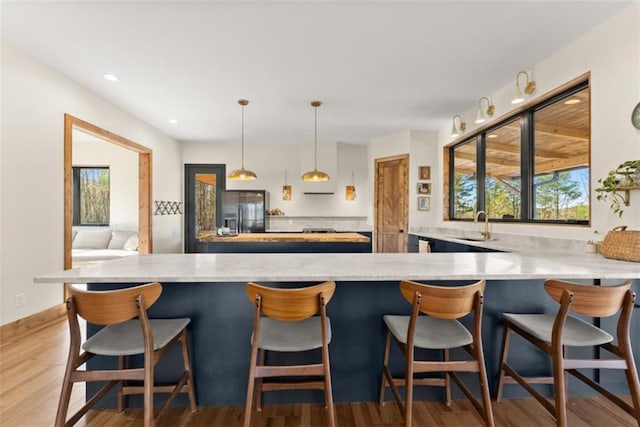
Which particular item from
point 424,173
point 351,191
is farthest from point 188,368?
point 351,191

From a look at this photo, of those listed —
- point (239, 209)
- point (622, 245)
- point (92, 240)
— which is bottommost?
point (92, 240)

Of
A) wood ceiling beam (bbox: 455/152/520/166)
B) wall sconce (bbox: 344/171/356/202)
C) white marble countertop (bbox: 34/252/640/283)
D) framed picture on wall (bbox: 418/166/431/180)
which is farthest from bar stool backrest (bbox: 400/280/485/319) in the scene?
wall sconce (bbox: 344/171/356/202)

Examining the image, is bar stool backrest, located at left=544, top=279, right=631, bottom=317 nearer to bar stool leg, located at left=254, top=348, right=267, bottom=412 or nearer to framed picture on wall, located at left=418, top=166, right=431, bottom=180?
bar stool leg, located at left=254, top=348, right=267, bottom=412

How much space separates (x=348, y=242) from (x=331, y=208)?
10.0 feet

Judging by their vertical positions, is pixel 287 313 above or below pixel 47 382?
above

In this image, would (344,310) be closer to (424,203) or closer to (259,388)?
(259,388)

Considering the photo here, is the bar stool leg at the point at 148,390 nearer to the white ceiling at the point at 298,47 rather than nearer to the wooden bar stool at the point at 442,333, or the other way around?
the wooden bar stool at the point at 442,333

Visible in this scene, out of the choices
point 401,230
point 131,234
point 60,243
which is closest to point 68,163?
point 60,243

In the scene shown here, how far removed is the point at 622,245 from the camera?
76.9 inches

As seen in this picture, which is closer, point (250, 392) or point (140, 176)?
point (250, 392)

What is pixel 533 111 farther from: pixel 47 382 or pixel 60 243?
pixel 60 243

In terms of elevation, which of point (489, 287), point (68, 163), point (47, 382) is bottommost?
point (47, 382)

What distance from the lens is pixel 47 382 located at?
2.08 meters

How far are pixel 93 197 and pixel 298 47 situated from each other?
6.09 m
